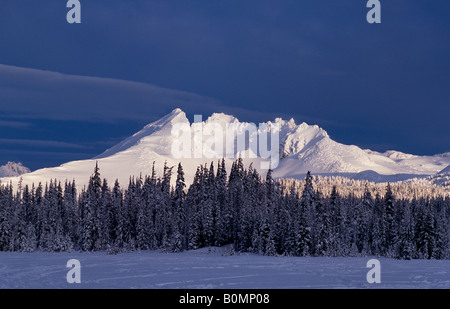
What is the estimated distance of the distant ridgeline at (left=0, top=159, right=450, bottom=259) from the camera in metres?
70.9

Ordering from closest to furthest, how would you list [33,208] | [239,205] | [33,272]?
1. [33,272]
2. [239,205]
3. [33,208]

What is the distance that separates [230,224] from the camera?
288 feet

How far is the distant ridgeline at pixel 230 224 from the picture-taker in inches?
2793

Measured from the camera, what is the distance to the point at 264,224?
7538 cm

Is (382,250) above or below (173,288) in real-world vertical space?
below

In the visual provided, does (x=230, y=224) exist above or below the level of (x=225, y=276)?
below

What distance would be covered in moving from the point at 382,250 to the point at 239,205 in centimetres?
2546

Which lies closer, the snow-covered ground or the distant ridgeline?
the snow-covered ground

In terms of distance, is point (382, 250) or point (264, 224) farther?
point (382, 250)

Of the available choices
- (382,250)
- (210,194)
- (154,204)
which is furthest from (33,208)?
(382,250)

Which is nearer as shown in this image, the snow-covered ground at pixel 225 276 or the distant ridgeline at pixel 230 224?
the snow-covered ground at pixel 225 276

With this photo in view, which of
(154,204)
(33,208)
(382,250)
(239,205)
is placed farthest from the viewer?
(33,208)

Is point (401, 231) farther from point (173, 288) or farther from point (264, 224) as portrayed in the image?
point (173, 288)

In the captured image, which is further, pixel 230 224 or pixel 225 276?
pixel 230 224
